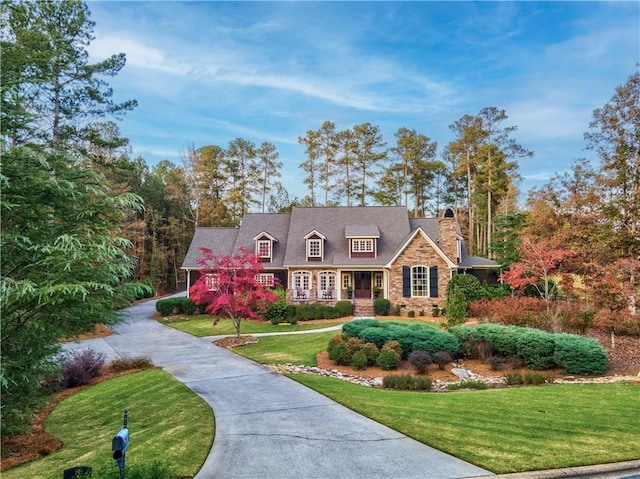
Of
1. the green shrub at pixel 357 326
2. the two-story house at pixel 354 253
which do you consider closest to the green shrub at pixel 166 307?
the two-story house at pixel 354 253

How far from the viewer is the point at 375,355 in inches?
531

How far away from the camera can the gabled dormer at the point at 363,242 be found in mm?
27781

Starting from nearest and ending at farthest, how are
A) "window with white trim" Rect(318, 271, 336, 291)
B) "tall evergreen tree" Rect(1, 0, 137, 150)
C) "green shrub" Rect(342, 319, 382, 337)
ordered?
"green shrub" Rect(342, 319, 382, 337)
"tall evergreen tree" Rect(1, 0, 137, 150)
"window with white trim" Rect(318, 271, 336, 291)

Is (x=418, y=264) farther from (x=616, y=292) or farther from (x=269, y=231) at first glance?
(x=269, y=231)

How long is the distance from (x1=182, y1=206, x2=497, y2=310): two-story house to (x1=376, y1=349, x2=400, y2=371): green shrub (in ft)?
42.4

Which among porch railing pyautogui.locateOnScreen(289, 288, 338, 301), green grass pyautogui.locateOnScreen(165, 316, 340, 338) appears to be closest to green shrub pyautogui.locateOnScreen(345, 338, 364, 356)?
green grass pyautogui.locateOnScreen(165, 316, 340, 338)

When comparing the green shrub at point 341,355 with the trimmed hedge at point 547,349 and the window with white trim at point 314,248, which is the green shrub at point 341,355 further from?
the window with white trim at point 314,248

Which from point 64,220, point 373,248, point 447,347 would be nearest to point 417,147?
point 373,248

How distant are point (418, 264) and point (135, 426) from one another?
2089 centimetres

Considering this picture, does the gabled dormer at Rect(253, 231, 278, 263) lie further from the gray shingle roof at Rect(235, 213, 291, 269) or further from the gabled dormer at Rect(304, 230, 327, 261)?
the gabled dormer at Rect(304, 230, 327, 261)

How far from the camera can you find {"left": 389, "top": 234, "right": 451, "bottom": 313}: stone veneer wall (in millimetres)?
25562

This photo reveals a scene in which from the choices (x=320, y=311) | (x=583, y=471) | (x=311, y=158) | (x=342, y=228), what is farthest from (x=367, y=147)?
(x=583, y=471)

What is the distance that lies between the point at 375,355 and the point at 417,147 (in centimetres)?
3566

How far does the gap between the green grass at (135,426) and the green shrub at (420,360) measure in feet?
22.3
